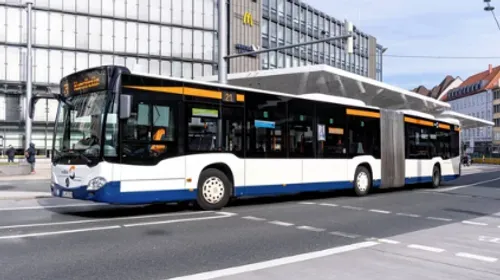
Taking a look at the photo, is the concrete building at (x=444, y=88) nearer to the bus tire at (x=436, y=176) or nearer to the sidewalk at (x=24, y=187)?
the bus tire at (x=436, y=176)

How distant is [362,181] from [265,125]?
491 centimetres

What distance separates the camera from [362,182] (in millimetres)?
16094

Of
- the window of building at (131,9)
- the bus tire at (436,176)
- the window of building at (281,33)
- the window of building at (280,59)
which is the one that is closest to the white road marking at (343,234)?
the bus tire at (436,176)

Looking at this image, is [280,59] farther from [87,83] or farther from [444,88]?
[444,88]

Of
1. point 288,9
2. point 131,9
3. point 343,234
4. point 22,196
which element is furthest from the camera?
point 288,9

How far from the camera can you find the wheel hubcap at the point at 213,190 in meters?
11.4

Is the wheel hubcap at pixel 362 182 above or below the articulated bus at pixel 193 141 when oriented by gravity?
below

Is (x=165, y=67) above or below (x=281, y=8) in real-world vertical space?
below

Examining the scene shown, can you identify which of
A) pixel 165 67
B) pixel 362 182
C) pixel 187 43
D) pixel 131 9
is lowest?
pixel 362 182

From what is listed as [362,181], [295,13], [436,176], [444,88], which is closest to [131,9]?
[295,13]

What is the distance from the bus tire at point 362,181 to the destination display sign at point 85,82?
8.76m

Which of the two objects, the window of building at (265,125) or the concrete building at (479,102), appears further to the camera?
the concrete building at (479,102)

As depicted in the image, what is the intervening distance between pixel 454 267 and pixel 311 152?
7.89 metres

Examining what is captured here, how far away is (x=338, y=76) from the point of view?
27328 millimetres
